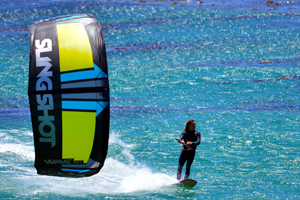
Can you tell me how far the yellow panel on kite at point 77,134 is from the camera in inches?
388

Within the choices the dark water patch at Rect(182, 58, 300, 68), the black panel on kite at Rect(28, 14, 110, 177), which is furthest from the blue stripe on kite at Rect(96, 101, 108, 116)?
the dark water patch at Rect(182, 58, 300, 68)

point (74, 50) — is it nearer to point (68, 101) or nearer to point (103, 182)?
point (68, 101)

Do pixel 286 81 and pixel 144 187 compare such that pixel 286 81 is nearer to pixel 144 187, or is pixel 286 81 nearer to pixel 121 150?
pixel 121 150

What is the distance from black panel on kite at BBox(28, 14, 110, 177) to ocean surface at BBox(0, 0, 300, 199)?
2.15 metres

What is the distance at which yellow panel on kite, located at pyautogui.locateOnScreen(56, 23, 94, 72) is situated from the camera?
387 inches

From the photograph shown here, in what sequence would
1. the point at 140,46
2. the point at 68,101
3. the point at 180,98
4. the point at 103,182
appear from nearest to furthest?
the point at 68,101 < the point at 103,182 < the point at 180,98 < the point at 140,46

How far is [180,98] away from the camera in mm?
23281

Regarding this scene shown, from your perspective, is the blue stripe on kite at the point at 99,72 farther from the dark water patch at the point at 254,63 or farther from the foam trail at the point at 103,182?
the dark water patch at the point at 254,63

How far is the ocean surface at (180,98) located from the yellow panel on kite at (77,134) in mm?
2198

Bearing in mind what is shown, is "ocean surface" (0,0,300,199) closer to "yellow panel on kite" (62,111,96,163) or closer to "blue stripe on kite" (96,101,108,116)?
"yellow panel on kite" (62,111,96,163)

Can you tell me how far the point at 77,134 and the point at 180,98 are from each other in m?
13.7

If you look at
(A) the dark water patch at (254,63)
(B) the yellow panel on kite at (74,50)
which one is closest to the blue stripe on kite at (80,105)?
(B) the yellow panel on kite at (74,50)

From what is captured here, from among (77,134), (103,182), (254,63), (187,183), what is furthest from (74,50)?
(254,63)

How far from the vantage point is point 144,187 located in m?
12.6
